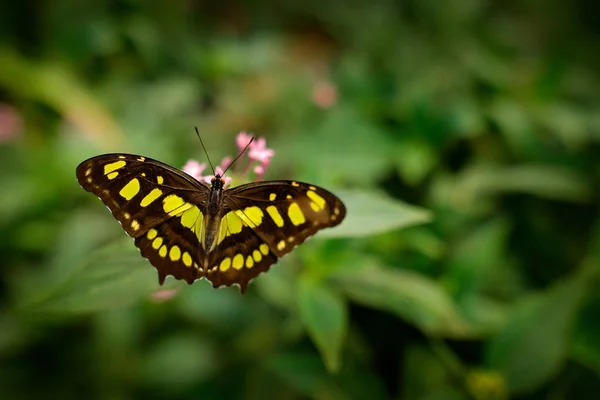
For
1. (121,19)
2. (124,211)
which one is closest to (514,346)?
(124,211)

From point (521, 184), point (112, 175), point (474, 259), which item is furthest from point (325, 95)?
point (112, 175)

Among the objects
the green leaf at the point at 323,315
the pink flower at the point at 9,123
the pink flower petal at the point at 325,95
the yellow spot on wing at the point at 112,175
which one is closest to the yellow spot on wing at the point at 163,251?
the yellow spot on wing at the point at 112,175

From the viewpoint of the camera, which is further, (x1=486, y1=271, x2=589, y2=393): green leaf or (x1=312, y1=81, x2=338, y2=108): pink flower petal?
(x1=312, y1=81, x2=338, y2=108): pink flower petal

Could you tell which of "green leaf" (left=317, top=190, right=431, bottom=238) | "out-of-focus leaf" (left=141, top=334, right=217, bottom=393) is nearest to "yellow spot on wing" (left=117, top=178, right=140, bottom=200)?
"green leaf" (left=317, top=190, right=431, bottom=238)

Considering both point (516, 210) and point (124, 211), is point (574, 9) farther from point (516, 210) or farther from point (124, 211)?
point (124, 211)

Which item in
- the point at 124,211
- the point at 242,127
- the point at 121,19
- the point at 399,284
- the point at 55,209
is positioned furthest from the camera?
the point at 121,19

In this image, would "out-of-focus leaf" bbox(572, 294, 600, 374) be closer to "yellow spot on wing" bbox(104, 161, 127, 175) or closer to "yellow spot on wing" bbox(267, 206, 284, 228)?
"yellow spot on wing" bbox(267, 206, 284, 228)
